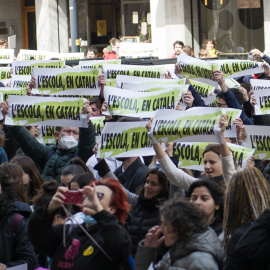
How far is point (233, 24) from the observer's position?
2259cm

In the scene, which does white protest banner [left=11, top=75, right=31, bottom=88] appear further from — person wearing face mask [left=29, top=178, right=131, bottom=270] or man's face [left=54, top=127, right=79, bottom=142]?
person wearing face mask [left=29, top=178, right=131, bottom=270]

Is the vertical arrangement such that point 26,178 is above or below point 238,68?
below

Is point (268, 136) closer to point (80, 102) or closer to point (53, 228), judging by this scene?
point (80, 102)

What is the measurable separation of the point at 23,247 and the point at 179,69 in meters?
4.45

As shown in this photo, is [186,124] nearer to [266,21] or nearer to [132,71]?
[132,71]

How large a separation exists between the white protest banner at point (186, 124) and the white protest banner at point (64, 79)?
9.20 ft

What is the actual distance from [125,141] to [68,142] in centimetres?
99

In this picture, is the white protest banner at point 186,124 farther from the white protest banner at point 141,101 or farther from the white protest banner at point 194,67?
the white protest banner at point 194,67

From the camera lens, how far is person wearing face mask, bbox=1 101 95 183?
8172mm

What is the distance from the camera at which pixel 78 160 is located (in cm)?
749

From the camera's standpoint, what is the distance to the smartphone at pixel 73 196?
530 cm

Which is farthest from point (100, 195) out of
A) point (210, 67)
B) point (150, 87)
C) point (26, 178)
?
point (210, 67)

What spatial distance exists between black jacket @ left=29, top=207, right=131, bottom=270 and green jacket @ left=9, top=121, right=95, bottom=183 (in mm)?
2482

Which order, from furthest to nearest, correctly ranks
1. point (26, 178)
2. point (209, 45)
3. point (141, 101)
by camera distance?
point (209, 45), point (141, 101), point (26, 178)
